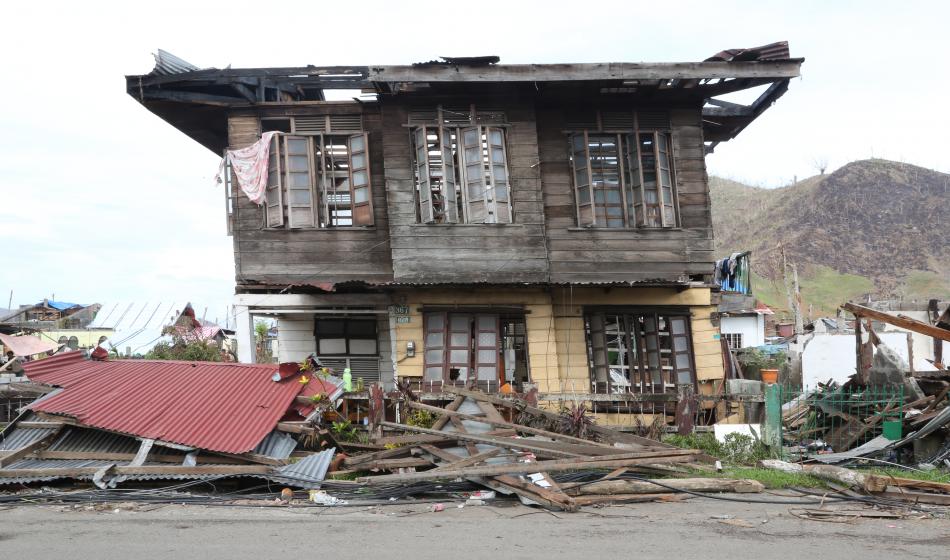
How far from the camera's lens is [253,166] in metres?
14.1

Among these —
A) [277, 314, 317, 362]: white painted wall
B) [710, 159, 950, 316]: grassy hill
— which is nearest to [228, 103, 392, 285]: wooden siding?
[277, 314, 317, 362]: white painted wall

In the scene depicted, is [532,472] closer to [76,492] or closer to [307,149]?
[76,492]

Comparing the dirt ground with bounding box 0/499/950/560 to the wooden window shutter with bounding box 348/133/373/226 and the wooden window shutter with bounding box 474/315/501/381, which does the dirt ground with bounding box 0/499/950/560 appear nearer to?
the wooden window shutter with bounding box 474/315/501/381

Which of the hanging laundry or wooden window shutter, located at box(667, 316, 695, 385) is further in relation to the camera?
wooden window shutter, located at box(667, 316, 695, 385)

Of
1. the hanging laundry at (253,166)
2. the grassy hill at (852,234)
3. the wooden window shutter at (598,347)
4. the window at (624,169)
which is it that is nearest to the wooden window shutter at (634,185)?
the window at (624,169)


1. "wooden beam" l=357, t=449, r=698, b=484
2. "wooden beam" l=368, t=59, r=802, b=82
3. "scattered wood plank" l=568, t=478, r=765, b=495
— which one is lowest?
"scattered wood plank" l=568, t=478, r=765, b=495

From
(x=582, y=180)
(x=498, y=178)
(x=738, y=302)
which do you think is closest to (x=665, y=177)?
(x=582, y=180)

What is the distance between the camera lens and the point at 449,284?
13445 millimetres

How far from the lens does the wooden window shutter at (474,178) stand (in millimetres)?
13781

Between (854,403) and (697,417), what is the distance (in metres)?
2.48

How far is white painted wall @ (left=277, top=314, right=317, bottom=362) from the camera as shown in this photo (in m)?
15.9

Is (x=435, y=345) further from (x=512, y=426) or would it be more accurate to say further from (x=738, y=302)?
(x=738, y=302)

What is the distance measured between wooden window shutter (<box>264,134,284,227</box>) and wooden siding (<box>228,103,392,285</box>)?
22cm

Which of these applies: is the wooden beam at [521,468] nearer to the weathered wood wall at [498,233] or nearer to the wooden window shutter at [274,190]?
the weathered wood wall at [498,233]
